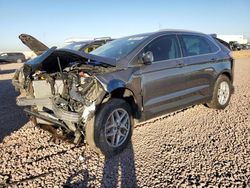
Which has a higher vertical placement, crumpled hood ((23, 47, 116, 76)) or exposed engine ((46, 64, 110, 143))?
crumpled hood ((23, 47, 116, 76))

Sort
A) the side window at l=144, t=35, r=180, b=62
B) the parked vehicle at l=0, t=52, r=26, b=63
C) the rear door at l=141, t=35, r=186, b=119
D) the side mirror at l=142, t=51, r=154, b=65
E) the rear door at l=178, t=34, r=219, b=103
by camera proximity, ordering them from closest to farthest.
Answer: the side mirror at l=142, t=51, r=154, b=65
the rear door at l=141, t=35, r=186, b=119
the side window at l=144, t=35, r=180, b=62
the rear door at l=178, t=34, r=219, b=103
the parked vehicle at l=0, t=52, r=26, b=63

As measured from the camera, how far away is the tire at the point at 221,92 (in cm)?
607

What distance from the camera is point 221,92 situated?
20.6 ft

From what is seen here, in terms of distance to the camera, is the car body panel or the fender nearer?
the fender

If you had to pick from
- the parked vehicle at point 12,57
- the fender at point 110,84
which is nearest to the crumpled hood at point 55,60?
the fender at point 110,84

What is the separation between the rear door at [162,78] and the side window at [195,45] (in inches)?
11.2

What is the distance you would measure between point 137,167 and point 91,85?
129 cm

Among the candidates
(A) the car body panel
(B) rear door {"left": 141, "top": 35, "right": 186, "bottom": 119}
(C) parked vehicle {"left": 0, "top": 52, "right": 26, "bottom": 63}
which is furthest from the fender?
(C) parked vehicle {"left": 0, "top": 52, "right": 26, "bottom": 63}

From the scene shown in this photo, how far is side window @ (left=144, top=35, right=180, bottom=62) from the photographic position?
185 inches

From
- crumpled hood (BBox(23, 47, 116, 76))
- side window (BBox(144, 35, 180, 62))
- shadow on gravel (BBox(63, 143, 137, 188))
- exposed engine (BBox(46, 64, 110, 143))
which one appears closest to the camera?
shadow on gravel (BBox(63, 143, 137, 188))

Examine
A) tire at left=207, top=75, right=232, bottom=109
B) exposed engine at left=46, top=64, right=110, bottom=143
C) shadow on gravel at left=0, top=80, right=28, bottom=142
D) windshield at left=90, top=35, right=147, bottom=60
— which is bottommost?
shadow on gravel at left=0, top=80, right=28, bottom=142

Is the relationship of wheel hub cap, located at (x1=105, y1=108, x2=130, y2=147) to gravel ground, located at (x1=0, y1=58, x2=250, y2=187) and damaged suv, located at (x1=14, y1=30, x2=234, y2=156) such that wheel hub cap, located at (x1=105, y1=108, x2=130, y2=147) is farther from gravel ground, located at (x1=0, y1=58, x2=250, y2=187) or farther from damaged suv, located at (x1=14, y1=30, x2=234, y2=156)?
gravel ground, located at (x1=0, y1=58, x2=250, y2=187)

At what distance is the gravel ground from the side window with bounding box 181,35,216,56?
1450mm

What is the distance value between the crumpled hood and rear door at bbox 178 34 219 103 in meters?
1.81
